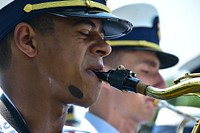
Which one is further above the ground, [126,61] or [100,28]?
[100,28]

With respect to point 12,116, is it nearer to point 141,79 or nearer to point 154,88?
point 154,88

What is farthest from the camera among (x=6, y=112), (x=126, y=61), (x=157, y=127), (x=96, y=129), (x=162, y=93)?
(x=157, y=127)

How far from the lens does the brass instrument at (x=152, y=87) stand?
11.1 feet

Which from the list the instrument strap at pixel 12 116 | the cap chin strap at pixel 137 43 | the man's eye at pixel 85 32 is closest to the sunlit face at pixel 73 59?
the man's eye at pixel 85 32

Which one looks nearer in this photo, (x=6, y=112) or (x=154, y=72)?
(x=6, y=112)

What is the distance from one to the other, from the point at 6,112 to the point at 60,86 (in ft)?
0.92

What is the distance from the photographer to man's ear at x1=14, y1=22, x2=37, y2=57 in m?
3.75

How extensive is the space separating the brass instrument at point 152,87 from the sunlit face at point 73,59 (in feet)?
0.32

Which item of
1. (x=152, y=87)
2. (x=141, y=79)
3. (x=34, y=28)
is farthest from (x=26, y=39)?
(x=141, y=79)

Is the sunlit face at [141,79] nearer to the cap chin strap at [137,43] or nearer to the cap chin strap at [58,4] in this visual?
the cap chin strap at [137,43]

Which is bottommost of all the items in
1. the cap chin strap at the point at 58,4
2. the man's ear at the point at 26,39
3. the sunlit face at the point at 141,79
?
the sunlit face at the point at 141,79

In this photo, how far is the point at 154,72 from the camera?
5.63 m

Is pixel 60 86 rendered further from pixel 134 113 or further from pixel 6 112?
pixel 134 113

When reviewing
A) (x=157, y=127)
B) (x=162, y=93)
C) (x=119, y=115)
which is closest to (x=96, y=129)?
(x=119, y=115)
